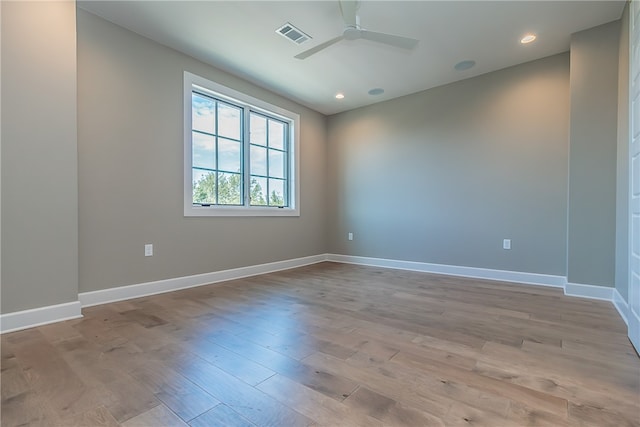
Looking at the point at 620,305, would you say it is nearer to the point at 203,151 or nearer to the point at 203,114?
the point at 203,151

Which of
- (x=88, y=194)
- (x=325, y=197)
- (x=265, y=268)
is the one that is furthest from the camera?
(x=325, y=197)

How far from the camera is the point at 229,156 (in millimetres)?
3771

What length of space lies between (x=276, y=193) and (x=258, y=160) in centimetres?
60

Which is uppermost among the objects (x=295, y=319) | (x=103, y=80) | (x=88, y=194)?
(x=103, y=80)

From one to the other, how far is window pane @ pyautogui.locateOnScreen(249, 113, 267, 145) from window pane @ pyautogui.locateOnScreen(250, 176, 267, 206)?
54 centimetres

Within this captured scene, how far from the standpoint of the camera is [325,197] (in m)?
5.34

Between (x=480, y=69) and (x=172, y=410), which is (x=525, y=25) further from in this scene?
(x=172, y=410)

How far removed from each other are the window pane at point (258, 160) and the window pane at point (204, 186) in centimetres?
66

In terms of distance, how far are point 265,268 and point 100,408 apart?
2.96 m

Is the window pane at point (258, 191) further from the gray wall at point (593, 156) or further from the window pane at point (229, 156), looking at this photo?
the gray wall at point (593, 156)

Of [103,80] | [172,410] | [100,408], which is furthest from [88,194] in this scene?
[172,410]

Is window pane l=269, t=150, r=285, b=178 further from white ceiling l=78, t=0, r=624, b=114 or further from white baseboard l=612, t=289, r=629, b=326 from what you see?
white baseboard l=612, t=289, r=629, b=326

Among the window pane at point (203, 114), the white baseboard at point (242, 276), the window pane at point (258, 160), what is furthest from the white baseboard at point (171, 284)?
the window pane at point (203, 114)

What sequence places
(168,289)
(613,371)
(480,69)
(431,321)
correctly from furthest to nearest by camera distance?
1. (480,69)
2. (168,289)
3. (431,321)
4. (613,371)
